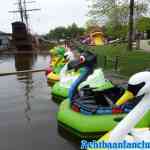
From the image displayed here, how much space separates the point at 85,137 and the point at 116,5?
2697 centimetres

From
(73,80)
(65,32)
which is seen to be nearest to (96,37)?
(73,80)

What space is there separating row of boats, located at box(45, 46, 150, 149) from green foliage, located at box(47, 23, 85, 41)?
8653 cm

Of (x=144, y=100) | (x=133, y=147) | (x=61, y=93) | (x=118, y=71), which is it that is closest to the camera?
(x=144, y=100)

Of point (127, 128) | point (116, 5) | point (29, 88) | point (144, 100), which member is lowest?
point (29, 88)

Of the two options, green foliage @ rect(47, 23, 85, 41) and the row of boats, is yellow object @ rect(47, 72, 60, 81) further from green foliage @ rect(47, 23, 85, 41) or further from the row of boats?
green foliage @ rect(47, 23, 85, 41)

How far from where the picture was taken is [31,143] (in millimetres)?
8828

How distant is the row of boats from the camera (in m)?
5.63

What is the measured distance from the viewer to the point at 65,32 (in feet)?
343

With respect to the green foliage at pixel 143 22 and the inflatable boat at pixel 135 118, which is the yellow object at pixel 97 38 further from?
the inflatable boat at pixel 135 118

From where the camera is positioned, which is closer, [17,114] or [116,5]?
[17,114]

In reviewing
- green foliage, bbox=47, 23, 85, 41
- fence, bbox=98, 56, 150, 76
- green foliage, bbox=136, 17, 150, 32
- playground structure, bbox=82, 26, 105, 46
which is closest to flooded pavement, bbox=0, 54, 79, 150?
fence, bbox=98, 56, 150, 76

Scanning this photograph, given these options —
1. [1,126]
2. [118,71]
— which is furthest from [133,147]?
[118,71]

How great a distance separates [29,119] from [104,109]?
2.92 m

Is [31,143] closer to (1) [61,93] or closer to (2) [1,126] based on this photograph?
(2) [1,126]
